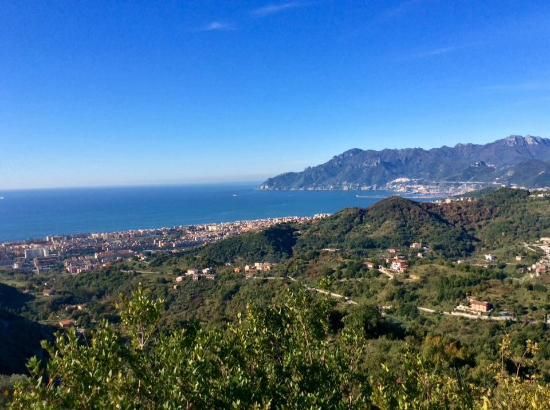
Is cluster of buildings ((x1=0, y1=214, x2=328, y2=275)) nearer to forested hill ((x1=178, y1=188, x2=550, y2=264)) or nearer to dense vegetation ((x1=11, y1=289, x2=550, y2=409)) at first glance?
forested hill ((x1=178, y1=188, x2=550, y2=264))

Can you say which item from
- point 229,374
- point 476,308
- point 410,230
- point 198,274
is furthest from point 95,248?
point 229,374

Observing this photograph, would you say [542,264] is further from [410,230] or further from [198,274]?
[198,274]

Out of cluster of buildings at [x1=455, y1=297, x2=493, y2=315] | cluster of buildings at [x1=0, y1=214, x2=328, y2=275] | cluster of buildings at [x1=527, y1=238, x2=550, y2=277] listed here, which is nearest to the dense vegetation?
cluster of buildings at [x1=455, y1=297, x2=493, y2=315]

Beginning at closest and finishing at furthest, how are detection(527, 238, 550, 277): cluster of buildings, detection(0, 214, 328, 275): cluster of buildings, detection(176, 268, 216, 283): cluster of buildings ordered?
detection(527, 238, 550, 277): cluster of buildings → detection(176, 268, 216, 283): cluster of buildings → detection(0, 214, 328, 275): cluster of buildings

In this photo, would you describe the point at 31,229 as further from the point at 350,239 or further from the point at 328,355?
the point at 328,355

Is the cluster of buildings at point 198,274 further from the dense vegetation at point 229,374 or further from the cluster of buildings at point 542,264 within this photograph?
the dense vegetation at point 229,374

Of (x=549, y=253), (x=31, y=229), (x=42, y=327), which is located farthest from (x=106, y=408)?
(x=31, y=229)
